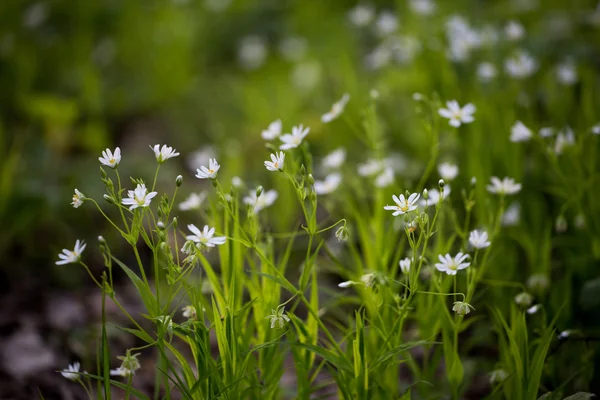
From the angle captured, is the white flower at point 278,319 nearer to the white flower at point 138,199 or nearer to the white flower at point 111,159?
the white flower at point 138,199

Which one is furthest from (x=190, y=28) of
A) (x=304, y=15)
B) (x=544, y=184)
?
(x=544, y=184)

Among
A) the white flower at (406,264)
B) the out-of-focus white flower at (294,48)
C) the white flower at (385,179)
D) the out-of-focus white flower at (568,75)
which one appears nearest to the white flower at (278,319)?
the white flower at (406,264)

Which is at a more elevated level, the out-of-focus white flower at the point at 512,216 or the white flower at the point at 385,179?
the white flower at the point at 385,179

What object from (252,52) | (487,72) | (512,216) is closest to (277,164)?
(512,216)

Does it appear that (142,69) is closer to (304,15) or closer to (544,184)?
(304,15)

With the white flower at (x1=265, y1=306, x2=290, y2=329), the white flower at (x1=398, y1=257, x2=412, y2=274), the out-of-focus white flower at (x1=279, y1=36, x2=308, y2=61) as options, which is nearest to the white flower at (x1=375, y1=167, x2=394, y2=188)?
the white flower at (x1=398, y1=257, x2=412, y2=274)

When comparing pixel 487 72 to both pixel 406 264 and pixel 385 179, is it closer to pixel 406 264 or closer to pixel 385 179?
pixel 385 179

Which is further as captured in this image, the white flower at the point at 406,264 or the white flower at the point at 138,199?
the white flower at the point at 406,264
